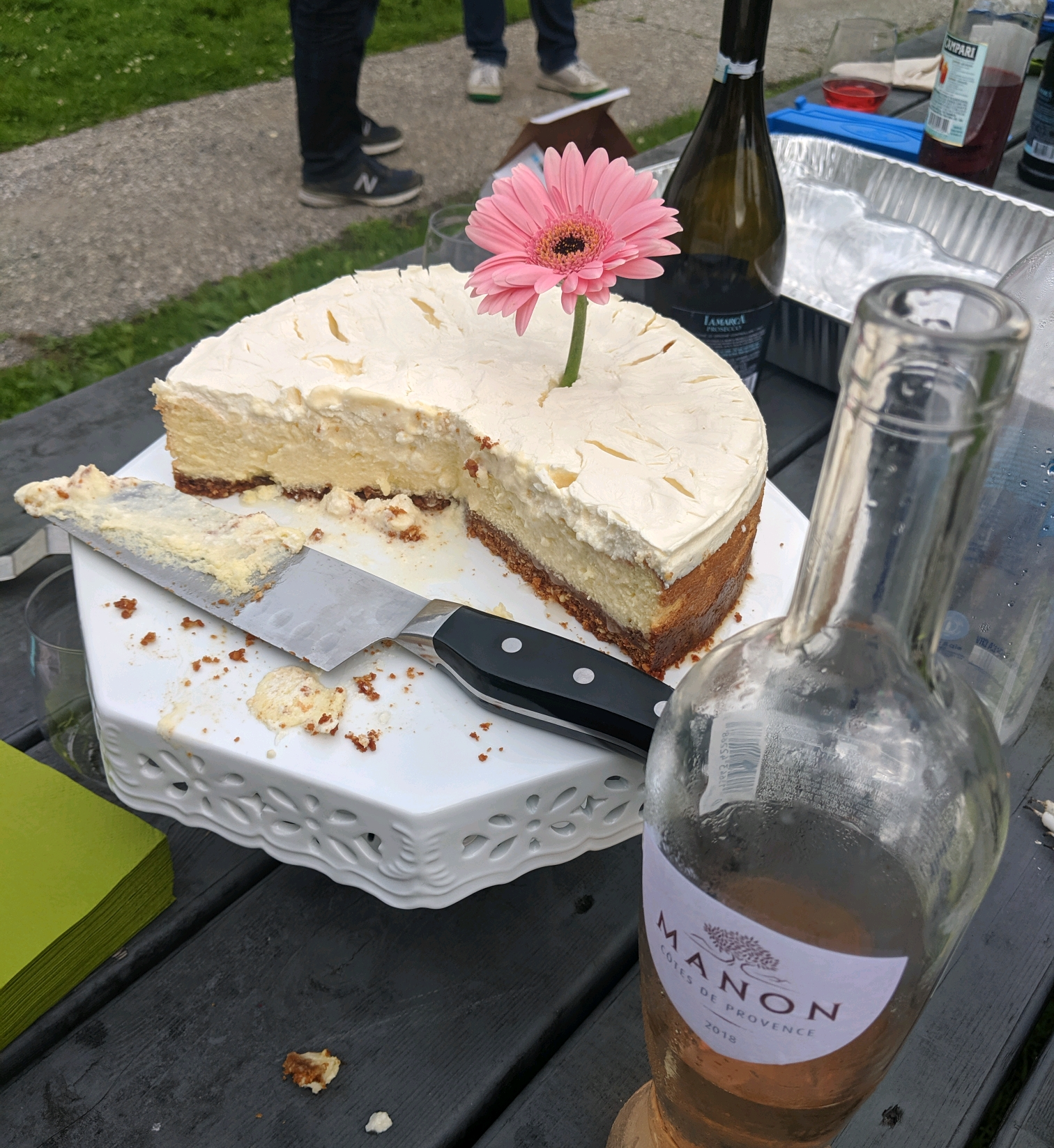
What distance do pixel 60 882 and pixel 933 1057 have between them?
864 mm

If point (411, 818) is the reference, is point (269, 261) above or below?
below

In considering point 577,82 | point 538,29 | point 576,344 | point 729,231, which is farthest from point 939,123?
point 538,29

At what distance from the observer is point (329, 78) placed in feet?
12.0

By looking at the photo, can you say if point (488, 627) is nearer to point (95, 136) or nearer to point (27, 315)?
point (27, 315)

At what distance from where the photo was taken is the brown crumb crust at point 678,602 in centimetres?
111

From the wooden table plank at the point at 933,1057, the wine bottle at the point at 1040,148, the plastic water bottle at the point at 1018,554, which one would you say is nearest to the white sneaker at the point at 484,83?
the wine bottle at the point at 1040,148

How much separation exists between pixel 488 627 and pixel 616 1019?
16.1 inches

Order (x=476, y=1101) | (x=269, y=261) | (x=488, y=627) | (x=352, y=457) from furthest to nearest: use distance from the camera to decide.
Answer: (x=269, y=261) < (x=352, y=457) < (x=488, y=627) < (x=476, y=1101)

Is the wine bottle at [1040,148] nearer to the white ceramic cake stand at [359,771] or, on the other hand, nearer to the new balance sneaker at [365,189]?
the white ceramic cake stand at [359,771]

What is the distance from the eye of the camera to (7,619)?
129 centimetres

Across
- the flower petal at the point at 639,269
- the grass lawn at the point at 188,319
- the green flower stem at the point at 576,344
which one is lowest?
the grass lawn at the point at 188,319

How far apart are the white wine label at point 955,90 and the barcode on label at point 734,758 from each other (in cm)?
192

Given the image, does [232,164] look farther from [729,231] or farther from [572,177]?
[572,177]

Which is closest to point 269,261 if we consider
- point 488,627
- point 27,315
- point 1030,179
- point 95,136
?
point 27,315
